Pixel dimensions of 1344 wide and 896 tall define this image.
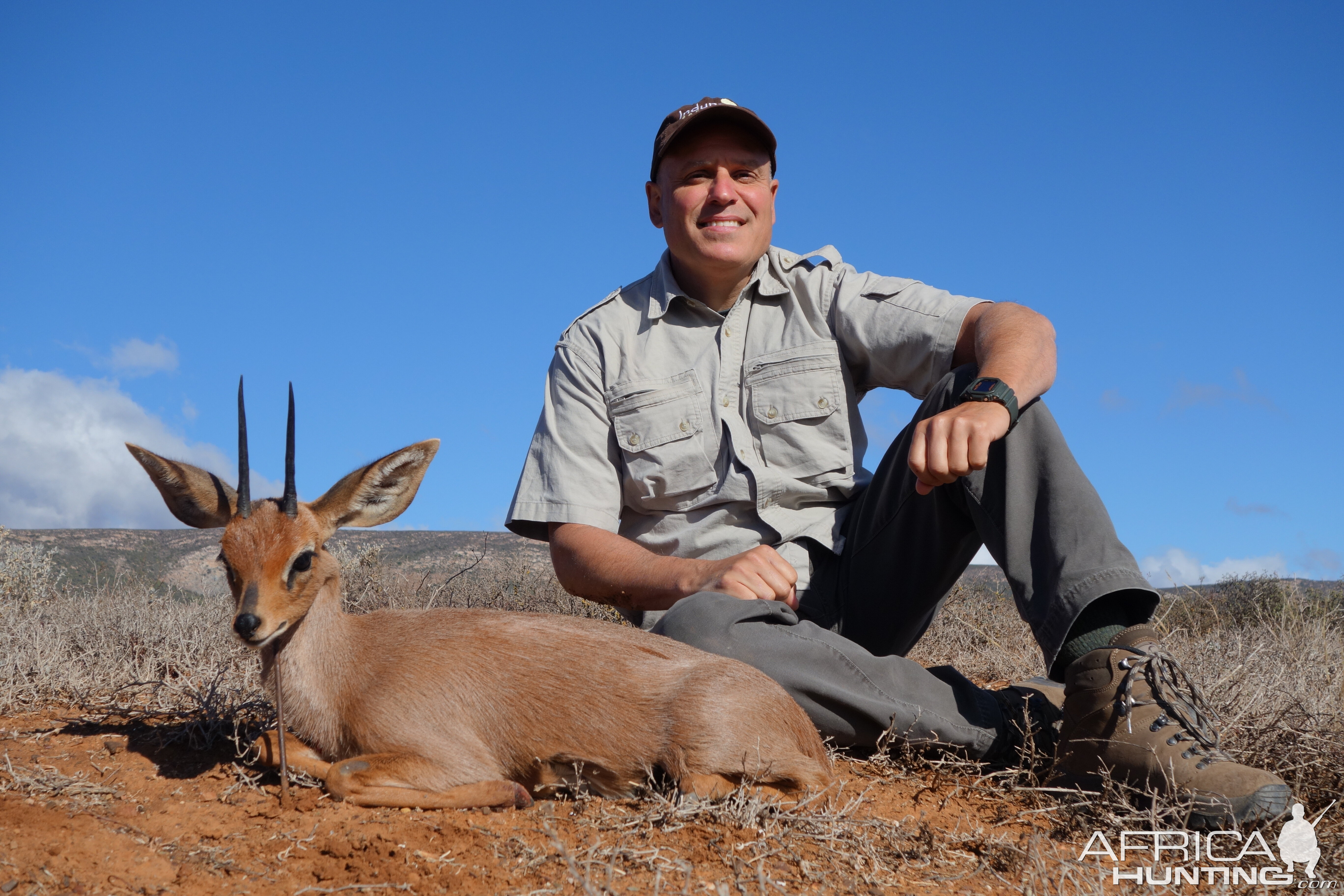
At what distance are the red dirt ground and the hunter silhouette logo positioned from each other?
89cm

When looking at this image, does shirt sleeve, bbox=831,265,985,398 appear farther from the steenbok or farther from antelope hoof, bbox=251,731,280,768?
antelope hoof, bbox=251,731,280,768

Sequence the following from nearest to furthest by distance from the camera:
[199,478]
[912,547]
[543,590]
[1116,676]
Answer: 1. [1116,676]
2. [199,478]
3. [912,547]
4. [543,590]

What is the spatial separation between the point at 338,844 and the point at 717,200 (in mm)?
3812

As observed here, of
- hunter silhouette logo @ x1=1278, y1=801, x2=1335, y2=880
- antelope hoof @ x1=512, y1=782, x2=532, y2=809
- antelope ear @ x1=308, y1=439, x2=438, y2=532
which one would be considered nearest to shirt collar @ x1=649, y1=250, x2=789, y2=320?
antelope ear @ x1=308, y1=439, x2=438, y2=532

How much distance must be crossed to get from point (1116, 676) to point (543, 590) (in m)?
6.55

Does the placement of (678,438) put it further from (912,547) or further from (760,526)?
(912,547)

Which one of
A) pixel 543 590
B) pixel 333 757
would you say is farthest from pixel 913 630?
pixel 543 590

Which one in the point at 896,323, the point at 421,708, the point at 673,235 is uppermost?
the point at 673,235

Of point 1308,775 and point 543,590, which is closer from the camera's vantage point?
point 1308,775

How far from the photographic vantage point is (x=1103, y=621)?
406cm

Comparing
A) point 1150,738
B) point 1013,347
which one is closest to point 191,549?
point 1013,347

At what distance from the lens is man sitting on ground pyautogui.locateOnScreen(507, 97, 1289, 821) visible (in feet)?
13.1

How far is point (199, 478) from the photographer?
4.20 m

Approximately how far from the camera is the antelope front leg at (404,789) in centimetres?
371
